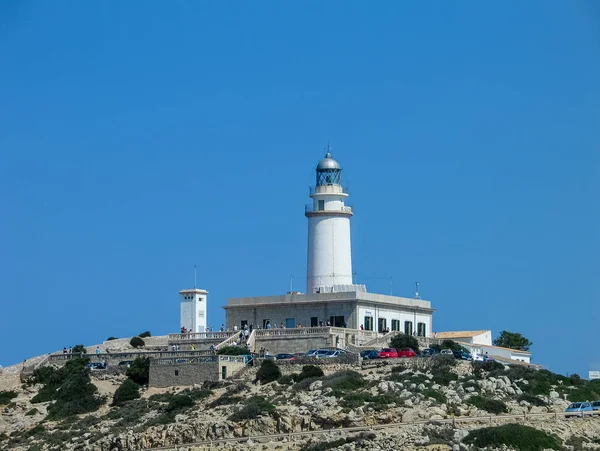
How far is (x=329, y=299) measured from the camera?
7306 cm

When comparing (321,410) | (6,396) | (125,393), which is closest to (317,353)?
(125,393)

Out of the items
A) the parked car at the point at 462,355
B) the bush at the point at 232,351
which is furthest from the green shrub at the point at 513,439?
the bush at the point at 232,351

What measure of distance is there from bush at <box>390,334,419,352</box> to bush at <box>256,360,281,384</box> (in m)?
7.38

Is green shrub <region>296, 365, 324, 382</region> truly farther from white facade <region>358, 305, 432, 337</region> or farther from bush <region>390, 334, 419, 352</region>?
white facade <region>358, 305, 432, 337</region>

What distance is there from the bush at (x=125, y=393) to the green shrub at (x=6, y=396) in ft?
19.0

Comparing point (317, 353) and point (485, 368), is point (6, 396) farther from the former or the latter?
point (485, 368)

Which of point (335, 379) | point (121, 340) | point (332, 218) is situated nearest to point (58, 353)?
point (121, 340)

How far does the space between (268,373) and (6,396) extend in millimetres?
13382

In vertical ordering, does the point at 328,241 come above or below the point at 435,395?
above

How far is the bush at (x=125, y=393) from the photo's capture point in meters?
64.4

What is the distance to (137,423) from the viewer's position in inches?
2345

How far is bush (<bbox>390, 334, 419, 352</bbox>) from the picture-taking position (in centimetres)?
6856

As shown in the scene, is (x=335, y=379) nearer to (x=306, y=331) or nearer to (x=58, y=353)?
(x=306, y=331)

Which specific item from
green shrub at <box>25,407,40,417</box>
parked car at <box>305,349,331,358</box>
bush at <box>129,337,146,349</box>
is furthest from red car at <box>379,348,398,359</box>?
bush at <box>129,337,146,349</box>
